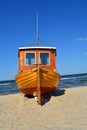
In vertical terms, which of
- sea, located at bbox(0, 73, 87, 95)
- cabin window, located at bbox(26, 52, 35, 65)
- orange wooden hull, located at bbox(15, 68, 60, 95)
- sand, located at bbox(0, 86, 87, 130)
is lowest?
sea, located at bbox(0, 73, 87, 95)

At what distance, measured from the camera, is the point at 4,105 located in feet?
56.0

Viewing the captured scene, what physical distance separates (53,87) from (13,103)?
2.43 meters

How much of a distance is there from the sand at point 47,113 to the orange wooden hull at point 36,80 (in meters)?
0.61

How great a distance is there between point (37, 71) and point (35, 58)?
67.5 inches

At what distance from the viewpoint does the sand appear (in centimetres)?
1227

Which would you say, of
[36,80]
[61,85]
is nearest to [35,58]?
[36,80]

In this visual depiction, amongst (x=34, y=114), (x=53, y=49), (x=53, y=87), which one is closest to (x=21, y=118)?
(x=34, y=114)

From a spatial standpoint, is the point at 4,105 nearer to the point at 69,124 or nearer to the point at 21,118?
the point at 21,118

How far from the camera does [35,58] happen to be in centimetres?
1809

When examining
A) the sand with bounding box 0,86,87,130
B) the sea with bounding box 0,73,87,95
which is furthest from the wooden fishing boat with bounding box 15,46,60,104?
the sea with bounding box 0,73,87,95

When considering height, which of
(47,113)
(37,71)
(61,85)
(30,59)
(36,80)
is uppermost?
(30,59)

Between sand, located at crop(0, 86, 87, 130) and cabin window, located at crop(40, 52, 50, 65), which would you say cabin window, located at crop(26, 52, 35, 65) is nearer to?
cabin window, located at crop(40, 52, 50, 65)

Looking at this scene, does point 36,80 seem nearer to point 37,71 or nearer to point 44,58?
point 37,71

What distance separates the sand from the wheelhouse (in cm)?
179
